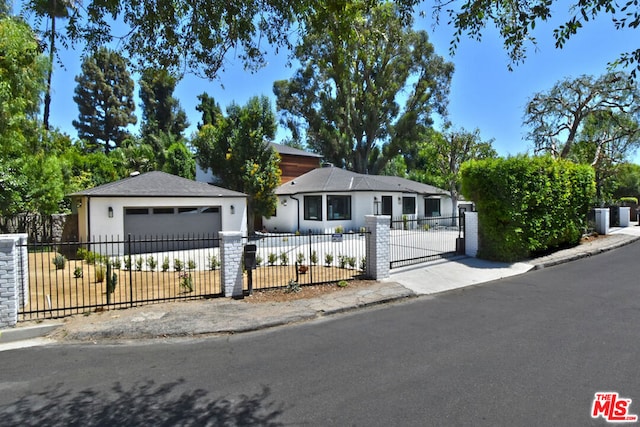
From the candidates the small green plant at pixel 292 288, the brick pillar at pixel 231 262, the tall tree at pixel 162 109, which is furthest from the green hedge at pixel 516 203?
the tall tree at pixel 162 109

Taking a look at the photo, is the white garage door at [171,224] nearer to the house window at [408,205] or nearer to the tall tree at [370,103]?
the house window at [408,205]

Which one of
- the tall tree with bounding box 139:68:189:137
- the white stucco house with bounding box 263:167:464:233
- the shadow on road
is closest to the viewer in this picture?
the shadow on road

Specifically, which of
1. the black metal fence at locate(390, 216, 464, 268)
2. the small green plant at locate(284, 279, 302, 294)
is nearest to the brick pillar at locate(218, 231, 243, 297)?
the small green plant at locate(284, 279, 302, 294)

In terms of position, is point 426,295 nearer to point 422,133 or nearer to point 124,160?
point 124,160

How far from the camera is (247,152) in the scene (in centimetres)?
2108

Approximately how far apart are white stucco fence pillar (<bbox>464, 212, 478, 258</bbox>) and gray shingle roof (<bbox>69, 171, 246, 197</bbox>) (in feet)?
37.4

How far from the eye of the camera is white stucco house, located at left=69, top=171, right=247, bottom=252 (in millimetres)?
16828

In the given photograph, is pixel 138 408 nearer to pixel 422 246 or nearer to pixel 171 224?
pixel 422 246

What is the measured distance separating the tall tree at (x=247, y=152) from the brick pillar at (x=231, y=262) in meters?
13.0

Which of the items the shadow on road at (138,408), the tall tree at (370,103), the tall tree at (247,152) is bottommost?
the shadow on road at (138,408)

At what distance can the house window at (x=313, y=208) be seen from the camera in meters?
24.4

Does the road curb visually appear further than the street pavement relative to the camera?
Yes

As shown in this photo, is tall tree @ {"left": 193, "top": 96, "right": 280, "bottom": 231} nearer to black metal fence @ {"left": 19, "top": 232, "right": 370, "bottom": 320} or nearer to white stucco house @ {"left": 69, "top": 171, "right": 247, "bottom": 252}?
white stucco house @ {"left": 69, "top": 171, "right": 247, "bottom": 252}

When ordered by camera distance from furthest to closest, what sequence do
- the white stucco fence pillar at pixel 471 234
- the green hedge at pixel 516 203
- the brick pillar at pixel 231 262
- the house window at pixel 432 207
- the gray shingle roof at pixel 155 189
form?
the house window at pixel 432 207 → the gray shingle roof at pixel 155 189 → the white stucco fence pillar at pixel 471 234 → the green hedge at pixel 516 203 → the brick pillar at pixel 231 262
